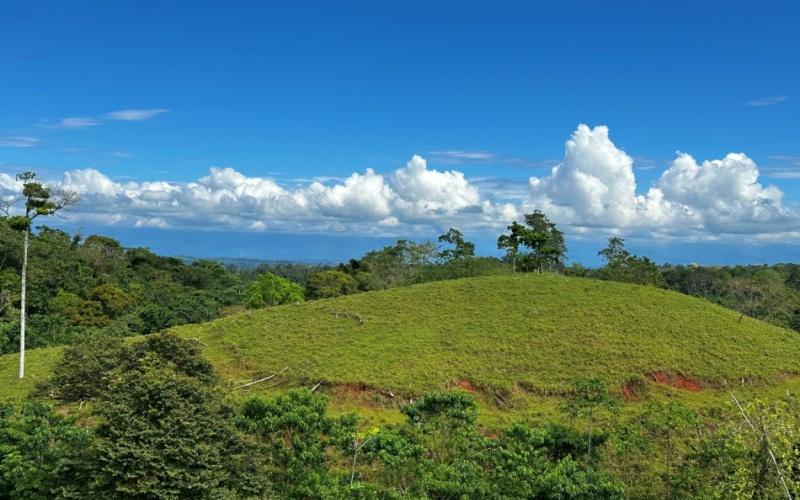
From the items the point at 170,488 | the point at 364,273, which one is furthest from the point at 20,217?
the point at 364,273

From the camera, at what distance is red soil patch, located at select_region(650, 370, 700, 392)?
84.8ft

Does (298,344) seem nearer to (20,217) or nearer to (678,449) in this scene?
(20,217)

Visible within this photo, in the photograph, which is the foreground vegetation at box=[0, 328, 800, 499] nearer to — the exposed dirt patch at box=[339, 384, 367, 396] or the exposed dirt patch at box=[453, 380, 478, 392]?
the exposed dirt patch at box=[339, 384, 367, 396]

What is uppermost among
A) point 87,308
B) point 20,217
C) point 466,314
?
point 20,217

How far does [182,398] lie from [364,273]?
50618 millimetres

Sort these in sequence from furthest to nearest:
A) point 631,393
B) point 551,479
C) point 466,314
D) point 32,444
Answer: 1. point 466,314
2. point 631,393
3. point 32,444
4. point 551,479

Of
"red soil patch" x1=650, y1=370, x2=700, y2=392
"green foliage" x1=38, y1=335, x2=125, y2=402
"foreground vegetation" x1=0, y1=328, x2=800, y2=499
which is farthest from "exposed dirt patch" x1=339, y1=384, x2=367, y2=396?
"red soil patch" x1=650, y1=370, x2=700, y2=392

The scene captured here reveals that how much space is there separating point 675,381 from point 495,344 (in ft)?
27.7

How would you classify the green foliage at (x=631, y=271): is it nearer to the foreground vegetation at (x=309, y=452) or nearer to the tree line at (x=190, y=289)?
the tree line at (x=190, y=289)

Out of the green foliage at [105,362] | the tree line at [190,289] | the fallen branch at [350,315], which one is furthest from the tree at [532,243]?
the green foliage at [105,362]

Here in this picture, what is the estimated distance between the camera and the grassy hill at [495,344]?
975 inches

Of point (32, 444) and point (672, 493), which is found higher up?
point (32, 444)

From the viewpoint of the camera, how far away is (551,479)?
1166cm

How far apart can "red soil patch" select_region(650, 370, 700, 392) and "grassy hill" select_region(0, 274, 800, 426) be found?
5cm
